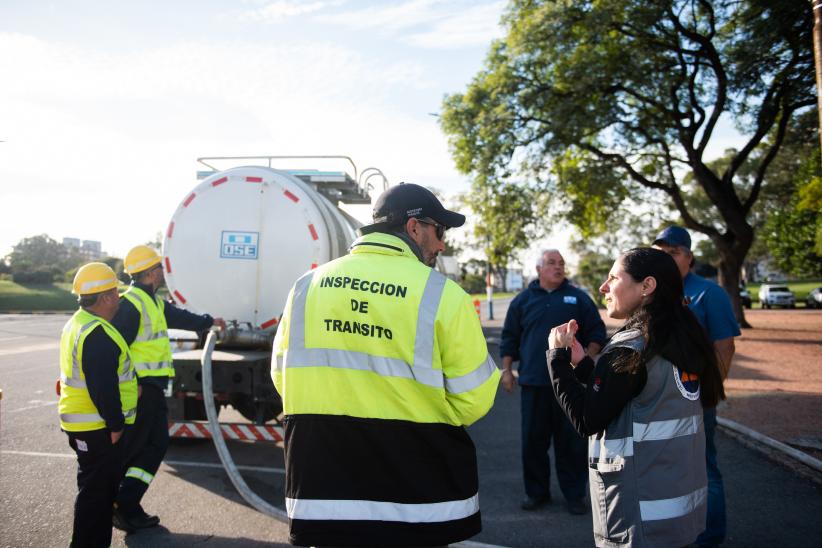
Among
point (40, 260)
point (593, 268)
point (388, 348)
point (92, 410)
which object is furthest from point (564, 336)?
point (40, 260)

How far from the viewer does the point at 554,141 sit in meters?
15.9

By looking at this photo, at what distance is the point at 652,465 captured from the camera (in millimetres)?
2072

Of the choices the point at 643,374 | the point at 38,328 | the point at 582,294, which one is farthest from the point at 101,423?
the point at 38,328

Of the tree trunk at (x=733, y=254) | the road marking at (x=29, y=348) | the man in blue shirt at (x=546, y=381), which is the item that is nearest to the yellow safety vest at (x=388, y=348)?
the man in blue shirt at (x=546, y=381)

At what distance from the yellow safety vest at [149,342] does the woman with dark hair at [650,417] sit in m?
3.24

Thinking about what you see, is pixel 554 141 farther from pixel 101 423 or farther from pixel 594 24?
pixel 101 423

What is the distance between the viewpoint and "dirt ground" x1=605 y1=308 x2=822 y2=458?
6.35 meters

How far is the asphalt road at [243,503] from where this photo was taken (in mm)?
3871

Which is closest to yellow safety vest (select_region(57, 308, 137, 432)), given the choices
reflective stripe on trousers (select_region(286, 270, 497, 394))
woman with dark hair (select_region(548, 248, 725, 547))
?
reflective stripe on trousers (select_region(286, 270, 497, 394))

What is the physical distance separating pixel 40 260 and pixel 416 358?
265 ft

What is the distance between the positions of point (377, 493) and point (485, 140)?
15.0 meters

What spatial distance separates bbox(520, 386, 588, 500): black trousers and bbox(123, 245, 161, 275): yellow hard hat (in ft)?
10.6

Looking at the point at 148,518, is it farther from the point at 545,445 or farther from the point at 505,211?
the point at 505,211

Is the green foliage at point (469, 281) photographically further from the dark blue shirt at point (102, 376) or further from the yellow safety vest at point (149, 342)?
the yellow safety vest at point (149, 342)
